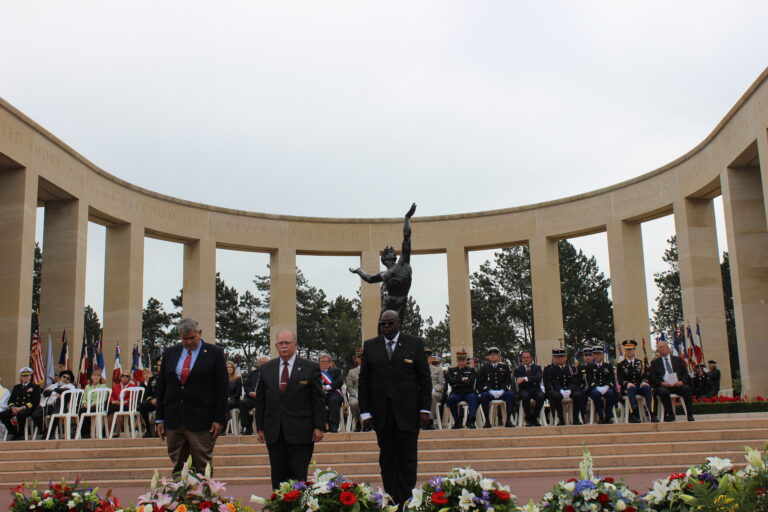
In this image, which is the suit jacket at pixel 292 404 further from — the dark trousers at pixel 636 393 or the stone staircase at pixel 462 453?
the dark trousers at pixel 636 393

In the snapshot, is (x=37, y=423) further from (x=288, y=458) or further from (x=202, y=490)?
(x=202, y=490)

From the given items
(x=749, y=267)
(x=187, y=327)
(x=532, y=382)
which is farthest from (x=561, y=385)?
(x=187, y=327)

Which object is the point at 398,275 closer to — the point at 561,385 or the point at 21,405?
the point at 561,385

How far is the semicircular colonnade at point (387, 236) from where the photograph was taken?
17.8m

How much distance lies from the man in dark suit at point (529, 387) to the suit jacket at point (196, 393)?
25.2 feet

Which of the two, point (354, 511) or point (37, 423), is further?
point (37, 423)

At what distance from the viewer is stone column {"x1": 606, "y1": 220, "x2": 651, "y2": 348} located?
21859 mm

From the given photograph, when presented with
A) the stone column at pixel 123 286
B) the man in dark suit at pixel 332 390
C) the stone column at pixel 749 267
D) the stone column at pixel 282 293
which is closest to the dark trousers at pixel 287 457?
the man in dark suit at pixel 332 390

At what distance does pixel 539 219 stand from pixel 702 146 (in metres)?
5.23

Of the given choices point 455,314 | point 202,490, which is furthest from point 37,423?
point 455,314

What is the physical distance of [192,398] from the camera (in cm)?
673

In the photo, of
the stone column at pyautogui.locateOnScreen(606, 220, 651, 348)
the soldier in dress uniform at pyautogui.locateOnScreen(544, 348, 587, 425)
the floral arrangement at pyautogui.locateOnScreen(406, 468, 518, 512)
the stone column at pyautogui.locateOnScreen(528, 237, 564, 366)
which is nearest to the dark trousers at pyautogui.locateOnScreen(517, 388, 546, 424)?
the soldier in dress uniform at pyautogui.locateOnScreen(544, 348, 587, 425)

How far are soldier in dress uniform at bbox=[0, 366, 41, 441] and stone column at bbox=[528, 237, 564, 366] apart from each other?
1410 centimetres

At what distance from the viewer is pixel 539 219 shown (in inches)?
930
